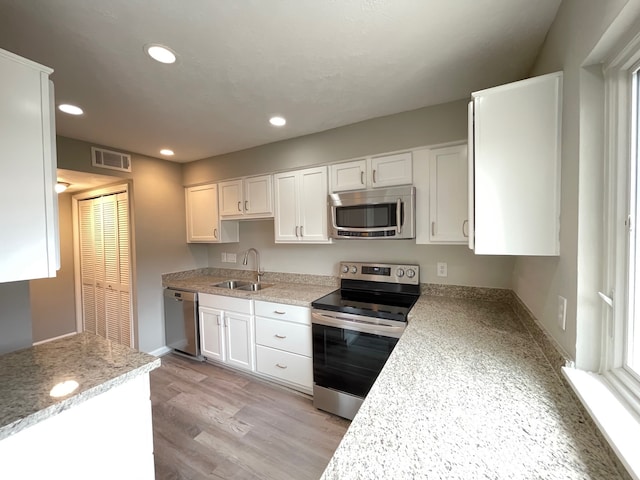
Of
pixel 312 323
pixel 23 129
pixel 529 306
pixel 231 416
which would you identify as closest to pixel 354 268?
pixel 312 323

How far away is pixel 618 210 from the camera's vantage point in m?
0.80

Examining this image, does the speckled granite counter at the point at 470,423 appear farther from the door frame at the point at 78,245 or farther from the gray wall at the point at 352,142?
the door frame at the point at 78,245

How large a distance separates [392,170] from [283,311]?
1.54m

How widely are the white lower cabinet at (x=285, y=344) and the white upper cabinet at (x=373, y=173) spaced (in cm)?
117

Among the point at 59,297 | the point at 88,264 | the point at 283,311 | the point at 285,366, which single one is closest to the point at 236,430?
the point at 285,366

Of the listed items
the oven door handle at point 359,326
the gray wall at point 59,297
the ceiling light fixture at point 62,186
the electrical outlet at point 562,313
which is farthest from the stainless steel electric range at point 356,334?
the gray wall at point 59,297

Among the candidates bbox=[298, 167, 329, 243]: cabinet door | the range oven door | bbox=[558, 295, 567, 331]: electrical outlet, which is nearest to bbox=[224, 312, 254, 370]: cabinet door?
the range oven door

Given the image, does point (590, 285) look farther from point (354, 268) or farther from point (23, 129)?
point (23, 129)

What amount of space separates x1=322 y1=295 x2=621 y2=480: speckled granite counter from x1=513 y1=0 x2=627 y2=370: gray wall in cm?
22

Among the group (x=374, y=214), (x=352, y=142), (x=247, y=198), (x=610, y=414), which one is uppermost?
(x=352, y=142)

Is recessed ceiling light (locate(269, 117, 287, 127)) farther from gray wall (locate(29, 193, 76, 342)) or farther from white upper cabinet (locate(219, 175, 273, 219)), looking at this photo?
gray wall (locate(29, 193, 76, 342))

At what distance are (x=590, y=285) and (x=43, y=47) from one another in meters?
2.58

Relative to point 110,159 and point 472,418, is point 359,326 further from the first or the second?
point 110,159

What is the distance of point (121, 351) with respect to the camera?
4.10ft
